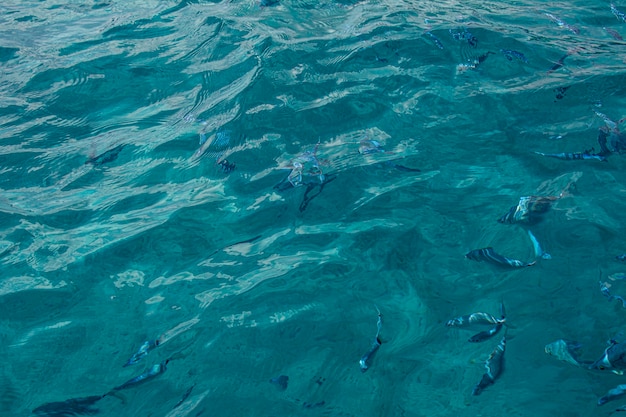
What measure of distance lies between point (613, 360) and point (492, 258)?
69cm

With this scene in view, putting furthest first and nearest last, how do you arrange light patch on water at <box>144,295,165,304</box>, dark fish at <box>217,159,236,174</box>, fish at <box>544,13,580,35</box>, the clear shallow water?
fish at <box>544,13,580,35</box>
dark fish at <box>217,159,236,174</box>
light patch on water at <box>144,295,165,304</box>
the clear shallow water

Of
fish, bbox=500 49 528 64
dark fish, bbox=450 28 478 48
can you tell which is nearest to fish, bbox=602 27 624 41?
fish, bbox=500 49 528 64

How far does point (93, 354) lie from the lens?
7.24ft

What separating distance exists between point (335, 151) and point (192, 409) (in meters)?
1.87

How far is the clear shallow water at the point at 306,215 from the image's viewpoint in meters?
2.09

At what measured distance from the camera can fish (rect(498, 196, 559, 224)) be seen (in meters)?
2.71

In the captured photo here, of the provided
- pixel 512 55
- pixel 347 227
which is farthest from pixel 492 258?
pixel 512 55

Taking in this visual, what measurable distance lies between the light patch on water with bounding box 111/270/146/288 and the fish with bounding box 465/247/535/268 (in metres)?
1.67

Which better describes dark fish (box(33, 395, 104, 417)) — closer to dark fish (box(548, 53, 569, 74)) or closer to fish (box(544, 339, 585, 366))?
fish (box(544, 339, 585, 366))

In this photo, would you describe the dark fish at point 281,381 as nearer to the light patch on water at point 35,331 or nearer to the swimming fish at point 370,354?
the swimming fish at point 370,354

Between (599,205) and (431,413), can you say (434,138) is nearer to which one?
(599,205)

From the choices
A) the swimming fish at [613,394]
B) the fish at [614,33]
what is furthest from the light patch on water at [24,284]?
the fish at [614,33]

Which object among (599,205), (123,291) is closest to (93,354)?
(123,291)

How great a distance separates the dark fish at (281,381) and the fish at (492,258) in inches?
44.0
